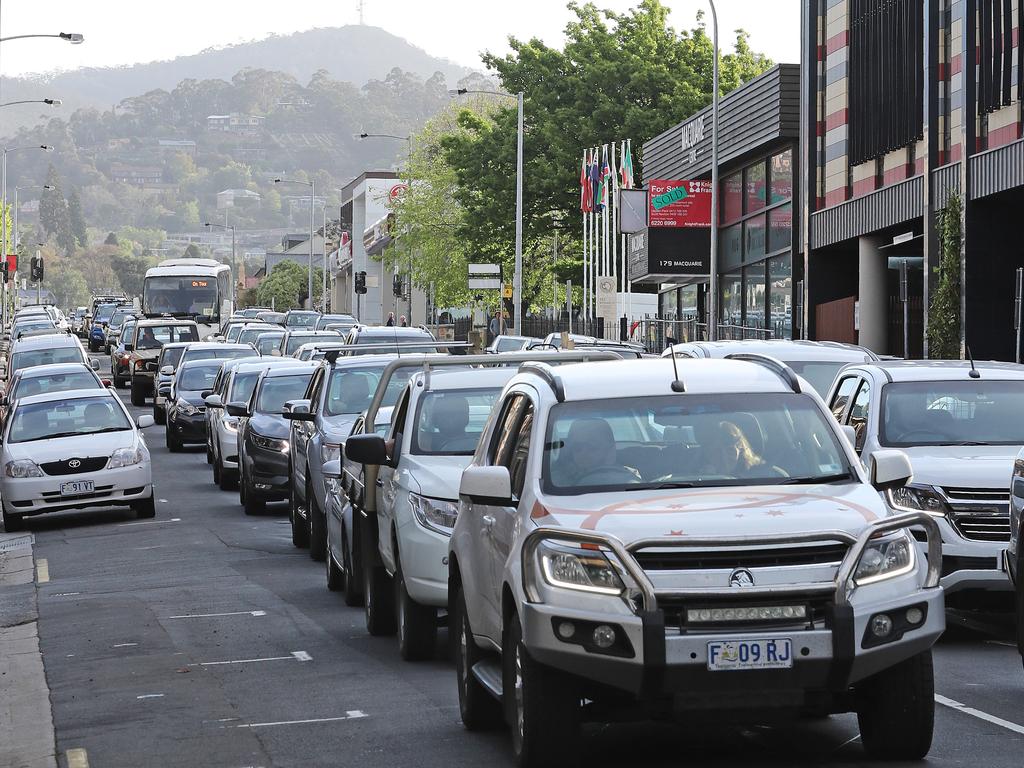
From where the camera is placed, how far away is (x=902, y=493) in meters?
11.9

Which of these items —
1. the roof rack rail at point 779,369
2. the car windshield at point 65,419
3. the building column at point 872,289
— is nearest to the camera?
the roof rack rail at point 779,369

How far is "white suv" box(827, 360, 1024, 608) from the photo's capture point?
37.7 ft

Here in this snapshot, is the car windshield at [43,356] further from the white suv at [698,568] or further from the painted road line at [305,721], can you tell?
the white suv at [698,568]

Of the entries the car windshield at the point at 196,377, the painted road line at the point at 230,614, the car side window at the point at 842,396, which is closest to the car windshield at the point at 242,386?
the car windshield at the point at 196,377

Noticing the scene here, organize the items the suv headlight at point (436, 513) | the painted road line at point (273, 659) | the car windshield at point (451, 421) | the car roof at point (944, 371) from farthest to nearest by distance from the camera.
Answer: the car roof at point (944, 371), the car windshield at point (451, 421), the painted road line at point (273, 659), the suv headlight at point (436, 513)

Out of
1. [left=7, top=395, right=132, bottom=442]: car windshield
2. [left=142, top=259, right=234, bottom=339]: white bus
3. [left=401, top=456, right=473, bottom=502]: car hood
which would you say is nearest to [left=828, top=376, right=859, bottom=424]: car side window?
[left=401, top=456, right=473, bottom=502]: car hood

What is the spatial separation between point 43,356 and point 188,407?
11638 mm

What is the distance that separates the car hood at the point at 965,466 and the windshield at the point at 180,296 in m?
55.8

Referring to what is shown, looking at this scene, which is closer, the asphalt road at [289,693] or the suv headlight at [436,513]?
the asphalt road at [289,693]

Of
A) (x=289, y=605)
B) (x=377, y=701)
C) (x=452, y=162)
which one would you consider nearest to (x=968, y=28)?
(x=289, y=605)

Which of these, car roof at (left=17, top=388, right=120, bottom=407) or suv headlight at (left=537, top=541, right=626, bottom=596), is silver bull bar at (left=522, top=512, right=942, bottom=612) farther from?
car roof at (left=17, top=388, right=120, bottom=407)

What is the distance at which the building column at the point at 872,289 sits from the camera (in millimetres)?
41812

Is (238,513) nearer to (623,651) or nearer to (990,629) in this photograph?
(990,629)

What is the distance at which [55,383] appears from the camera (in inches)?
1284
